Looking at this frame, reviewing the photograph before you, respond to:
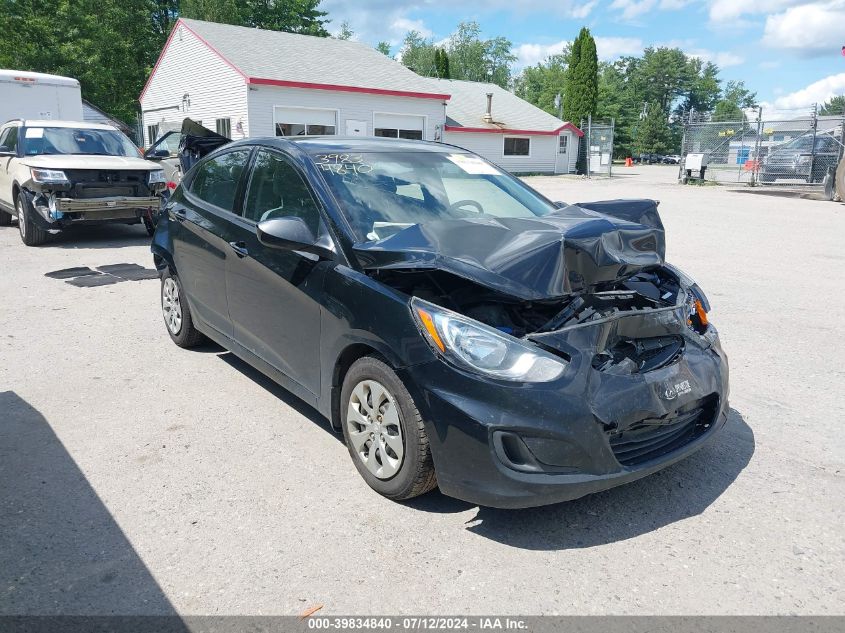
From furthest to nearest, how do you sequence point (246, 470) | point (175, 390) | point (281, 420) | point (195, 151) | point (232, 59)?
point (232, 59)
point (195, 151)
point (175, 390)
point (281, 420)
point (246, 470)

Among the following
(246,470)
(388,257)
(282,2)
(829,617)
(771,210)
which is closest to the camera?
(829,617)

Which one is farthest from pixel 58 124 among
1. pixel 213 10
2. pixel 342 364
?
pixel 213 10

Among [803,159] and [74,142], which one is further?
[803,159]

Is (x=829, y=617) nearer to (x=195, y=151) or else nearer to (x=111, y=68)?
(x=195, y=151)

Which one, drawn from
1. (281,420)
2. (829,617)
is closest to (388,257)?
(281,420)

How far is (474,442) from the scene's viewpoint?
110 inches

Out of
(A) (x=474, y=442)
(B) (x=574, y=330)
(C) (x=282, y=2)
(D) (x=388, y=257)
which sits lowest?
(A) (x=474, y=442)

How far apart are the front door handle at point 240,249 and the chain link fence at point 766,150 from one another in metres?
20.6

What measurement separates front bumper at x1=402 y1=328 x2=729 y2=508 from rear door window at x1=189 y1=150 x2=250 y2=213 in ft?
7.78

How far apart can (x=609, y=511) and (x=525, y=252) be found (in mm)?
1324

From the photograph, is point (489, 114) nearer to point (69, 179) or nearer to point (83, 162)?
point (83, 162)

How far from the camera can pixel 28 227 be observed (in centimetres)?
1055

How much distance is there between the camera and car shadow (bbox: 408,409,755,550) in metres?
3.05

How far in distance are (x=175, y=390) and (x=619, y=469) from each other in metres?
3.22
